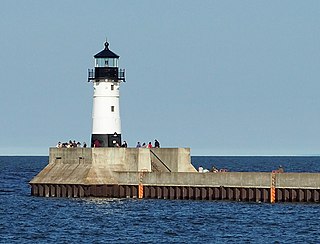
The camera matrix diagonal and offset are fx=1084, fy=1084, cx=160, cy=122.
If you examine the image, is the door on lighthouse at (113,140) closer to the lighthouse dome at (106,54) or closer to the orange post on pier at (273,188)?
the lighthouse dome at (106,54)

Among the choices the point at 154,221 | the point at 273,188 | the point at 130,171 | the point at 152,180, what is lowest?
the point at 154,221

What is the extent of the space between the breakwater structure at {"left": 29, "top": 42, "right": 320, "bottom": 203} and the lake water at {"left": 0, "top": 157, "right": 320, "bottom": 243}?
0.93m

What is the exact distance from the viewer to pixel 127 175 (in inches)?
3110

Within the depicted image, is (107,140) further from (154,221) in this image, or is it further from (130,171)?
(154,221)

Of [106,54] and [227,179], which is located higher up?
[106,54]

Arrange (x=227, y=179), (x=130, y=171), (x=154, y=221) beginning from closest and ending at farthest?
1. (x=154, y=221)
2. (x=227, y=179)
3. (x=130, y=171)

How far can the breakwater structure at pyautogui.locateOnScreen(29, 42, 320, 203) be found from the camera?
74.1m

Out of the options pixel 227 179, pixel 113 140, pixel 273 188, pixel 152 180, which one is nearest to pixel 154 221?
pixel 227 179

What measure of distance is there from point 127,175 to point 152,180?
192cm

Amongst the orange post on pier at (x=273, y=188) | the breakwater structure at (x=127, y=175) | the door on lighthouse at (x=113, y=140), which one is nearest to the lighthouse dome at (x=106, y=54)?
the breakwater structure at (x=127, y=175)

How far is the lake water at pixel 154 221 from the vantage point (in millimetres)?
57906

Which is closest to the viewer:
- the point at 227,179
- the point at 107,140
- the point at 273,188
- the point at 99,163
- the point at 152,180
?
the point at 273,188

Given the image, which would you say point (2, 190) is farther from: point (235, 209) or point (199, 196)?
point (235, 209)

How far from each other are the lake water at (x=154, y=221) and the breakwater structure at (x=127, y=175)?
0.93 metres
